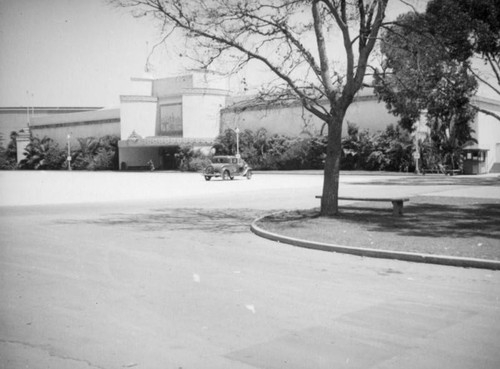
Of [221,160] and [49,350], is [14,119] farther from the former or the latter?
[49,350]

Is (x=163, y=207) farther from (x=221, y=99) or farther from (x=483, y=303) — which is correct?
(x=221, y=99)

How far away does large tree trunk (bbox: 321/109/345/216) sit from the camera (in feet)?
45.9

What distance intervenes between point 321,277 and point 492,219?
25.3 feet

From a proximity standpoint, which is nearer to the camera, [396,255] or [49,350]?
[49,350]

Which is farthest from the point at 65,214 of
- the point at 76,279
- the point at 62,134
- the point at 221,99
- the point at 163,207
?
the point at 62,134

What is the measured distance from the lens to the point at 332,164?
14055 millimetres

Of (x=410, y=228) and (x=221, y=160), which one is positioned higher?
(x=221, y=160)

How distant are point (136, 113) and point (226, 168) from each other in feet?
98.9

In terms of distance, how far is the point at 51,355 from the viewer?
4738 millimetres

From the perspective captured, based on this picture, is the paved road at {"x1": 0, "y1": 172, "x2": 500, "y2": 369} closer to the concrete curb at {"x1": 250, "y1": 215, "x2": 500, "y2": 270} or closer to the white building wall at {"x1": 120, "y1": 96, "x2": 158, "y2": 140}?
the concrete curb at {"x1": 250, "y1": 215, "x2": 500, "y2": 270}

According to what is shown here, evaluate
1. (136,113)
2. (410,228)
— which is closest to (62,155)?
(136,113)

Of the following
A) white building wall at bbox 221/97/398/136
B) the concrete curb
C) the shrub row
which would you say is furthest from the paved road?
the shrub row

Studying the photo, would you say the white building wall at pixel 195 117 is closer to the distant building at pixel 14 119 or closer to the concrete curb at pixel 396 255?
the distant building at pixel 14 119

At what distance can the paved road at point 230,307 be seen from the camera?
4.73 metres
